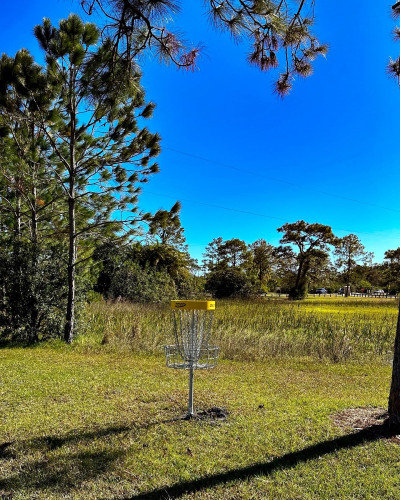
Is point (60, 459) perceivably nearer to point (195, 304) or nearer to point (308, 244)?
point (195, 304)

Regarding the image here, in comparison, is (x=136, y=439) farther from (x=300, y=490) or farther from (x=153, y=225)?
(x=153, y=225)

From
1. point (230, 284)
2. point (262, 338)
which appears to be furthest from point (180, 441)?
point (230, 284)

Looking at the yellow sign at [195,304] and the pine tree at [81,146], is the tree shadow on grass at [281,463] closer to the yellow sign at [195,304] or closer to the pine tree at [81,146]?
the yellow sign at [195,304]

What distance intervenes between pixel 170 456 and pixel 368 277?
5176 cm

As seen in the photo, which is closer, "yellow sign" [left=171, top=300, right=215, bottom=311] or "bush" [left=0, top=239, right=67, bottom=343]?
"yellow sign" [left=171, top=300, right=215, bottom=311]

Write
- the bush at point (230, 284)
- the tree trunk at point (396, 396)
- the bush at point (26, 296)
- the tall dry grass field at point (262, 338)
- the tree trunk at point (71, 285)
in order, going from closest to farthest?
1. the tree trunk at point (396, 396)
2. the tall dry grass field at point (262, 338)
3. the bush at point (26, 296)
4. the tree trunk at point (71, 285)
5. the bush at point (230, 284)

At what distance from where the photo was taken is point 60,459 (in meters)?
2.40

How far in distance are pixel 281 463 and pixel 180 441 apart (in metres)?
0.81

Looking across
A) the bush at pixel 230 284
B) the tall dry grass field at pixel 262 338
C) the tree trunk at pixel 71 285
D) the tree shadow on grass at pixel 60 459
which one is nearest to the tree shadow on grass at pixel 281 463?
the tree shadow on grass at pixel 60 459

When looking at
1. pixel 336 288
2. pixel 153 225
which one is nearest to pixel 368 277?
pixel 336 288

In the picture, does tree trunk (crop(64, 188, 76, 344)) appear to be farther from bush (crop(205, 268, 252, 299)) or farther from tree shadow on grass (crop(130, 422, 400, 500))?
bush (crop(205, 268, 252, 299))

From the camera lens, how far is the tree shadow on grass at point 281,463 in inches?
80.3

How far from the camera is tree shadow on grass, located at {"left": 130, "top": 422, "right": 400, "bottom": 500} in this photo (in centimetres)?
204

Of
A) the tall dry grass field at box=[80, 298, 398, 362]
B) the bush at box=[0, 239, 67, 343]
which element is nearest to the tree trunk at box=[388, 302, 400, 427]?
the tall dry grass field at box=[80, 298, 398, 362]
